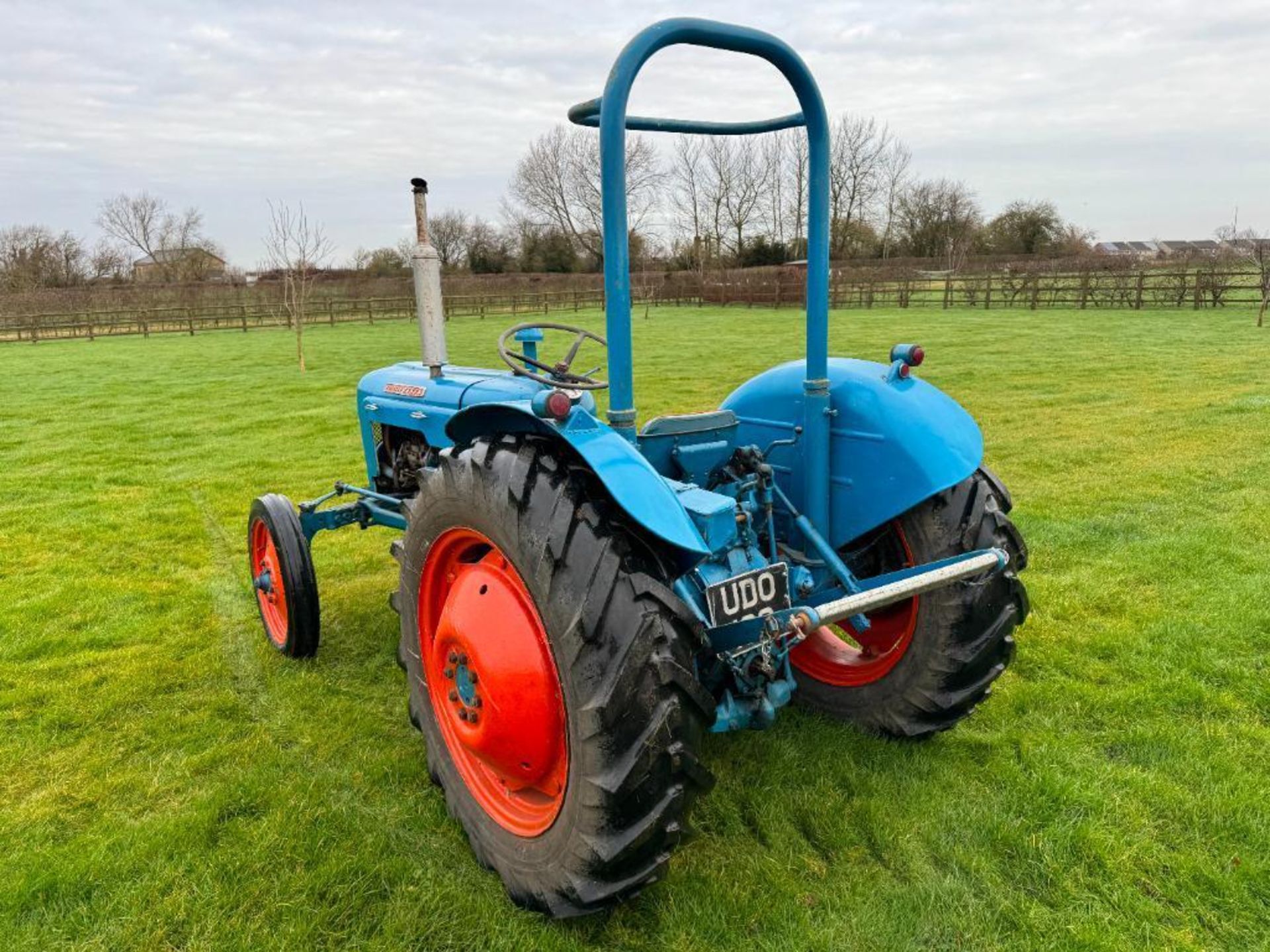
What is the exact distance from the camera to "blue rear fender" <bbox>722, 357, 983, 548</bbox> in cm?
225

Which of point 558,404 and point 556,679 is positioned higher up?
point 558,404

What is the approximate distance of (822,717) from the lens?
2.70 m

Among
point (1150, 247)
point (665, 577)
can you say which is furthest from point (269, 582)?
point (1150, 247)

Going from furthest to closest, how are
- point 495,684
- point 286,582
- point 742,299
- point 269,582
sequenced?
point 742,299
point 269,582
point 286,582
point 495,684

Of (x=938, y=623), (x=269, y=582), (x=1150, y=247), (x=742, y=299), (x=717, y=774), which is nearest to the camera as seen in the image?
(x=938, y=623)

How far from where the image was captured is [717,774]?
8.03 ft

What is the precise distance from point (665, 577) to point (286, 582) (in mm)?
2071

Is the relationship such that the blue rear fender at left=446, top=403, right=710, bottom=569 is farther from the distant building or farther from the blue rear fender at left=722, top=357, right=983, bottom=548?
the distant building

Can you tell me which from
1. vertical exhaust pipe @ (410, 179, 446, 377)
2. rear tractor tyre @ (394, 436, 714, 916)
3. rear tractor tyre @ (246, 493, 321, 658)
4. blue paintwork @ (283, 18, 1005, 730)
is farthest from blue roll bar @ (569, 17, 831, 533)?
rear tractor tyre @ (246, 493, 321, 658)

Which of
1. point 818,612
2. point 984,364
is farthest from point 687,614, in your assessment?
point 984,364

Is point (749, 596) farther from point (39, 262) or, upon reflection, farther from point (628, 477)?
point (39, 262)

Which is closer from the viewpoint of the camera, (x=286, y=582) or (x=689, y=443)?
(x=689, y=443)

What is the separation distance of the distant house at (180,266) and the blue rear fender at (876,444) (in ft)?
146

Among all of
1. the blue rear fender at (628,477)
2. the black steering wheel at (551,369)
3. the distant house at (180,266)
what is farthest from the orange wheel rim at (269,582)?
the distant house at (180,266)
